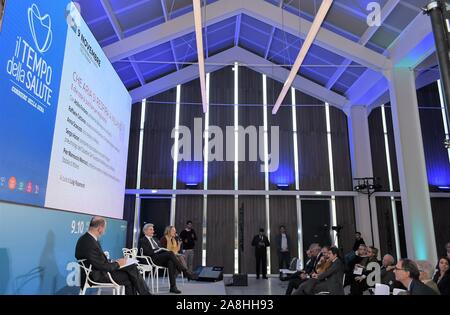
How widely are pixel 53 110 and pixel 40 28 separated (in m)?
0.98

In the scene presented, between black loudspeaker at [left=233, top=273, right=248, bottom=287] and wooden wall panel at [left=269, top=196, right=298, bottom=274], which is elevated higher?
wooden wall panel at [left=269, top=196, right=298, bottom=274]

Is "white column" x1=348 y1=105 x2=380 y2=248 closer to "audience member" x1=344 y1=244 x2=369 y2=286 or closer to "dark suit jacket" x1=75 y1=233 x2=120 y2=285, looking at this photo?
"audience member" x1=344 y1=244 x2=369 y2=286

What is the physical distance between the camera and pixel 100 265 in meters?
3.38

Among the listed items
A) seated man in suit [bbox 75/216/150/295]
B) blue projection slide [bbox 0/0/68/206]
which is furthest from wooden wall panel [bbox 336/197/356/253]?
blue projection slide [bbox 0/0/68/206]

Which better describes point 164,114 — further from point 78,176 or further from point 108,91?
point 78,176

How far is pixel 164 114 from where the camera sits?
11.5m

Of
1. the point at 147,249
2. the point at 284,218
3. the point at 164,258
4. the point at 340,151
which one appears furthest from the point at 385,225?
the point at 147,249

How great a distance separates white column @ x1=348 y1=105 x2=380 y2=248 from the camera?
10570 mm

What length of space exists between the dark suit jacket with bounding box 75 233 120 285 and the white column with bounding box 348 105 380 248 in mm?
9099

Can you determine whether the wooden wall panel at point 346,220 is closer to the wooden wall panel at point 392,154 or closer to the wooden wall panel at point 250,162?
the wooden wall panel at point 392,154

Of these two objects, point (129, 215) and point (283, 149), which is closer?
point (129, 215)

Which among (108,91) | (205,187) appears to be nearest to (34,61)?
(108,91)

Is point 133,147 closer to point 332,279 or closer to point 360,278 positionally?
point 360,278
